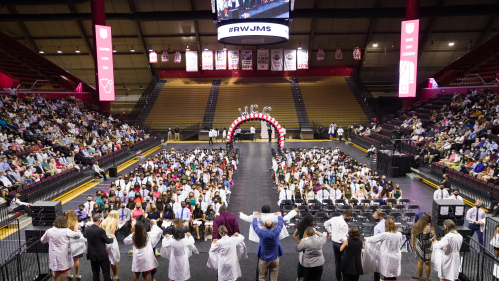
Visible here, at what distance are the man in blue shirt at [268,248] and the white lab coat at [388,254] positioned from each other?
1.76 meters

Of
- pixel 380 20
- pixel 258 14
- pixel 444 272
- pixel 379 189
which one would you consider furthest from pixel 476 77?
pixel 444 272

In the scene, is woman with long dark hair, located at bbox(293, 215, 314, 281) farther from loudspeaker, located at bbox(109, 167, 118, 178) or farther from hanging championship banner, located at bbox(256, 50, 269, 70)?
hanging championship banner, located at bbox(256, 50, 269, 70)

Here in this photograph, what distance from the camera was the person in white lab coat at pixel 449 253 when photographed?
22.2 ft

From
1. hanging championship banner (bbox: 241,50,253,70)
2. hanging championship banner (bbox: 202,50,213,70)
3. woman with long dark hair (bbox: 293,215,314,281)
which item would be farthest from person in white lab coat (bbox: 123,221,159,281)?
hanging championship banner (bbox: 241,50,253,70)

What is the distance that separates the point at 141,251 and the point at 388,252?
4727 millimetres

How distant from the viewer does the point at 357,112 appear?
123 feet

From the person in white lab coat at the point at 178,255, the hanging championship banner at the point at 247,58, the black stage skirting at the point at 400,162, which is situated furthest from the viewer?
the hanging championship banner at the point at 247,58

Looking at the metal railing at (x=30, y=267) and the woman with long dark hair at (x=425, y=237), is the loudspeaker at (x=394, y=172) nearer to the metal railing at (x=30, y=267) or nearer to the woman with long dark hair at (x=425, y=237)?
the woman with long dark hair at (x=425, y=237)

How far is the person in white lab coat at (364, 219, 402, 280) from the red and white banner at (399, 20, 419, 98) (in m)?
21.8

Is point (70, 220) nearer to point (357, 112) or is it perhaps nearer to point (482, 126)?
point (482, 126)

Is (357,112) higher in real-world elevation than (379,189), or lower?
higher

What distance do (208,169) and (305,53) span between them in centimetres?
2365

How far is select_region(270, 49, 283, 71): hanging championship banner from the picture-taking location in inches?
1452

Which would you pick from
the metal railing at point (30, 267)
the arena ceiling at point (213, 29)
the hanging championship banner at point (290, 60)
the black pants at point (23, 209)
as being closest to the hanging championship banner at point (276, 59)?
the hanging championship banner at point (290, 60)
